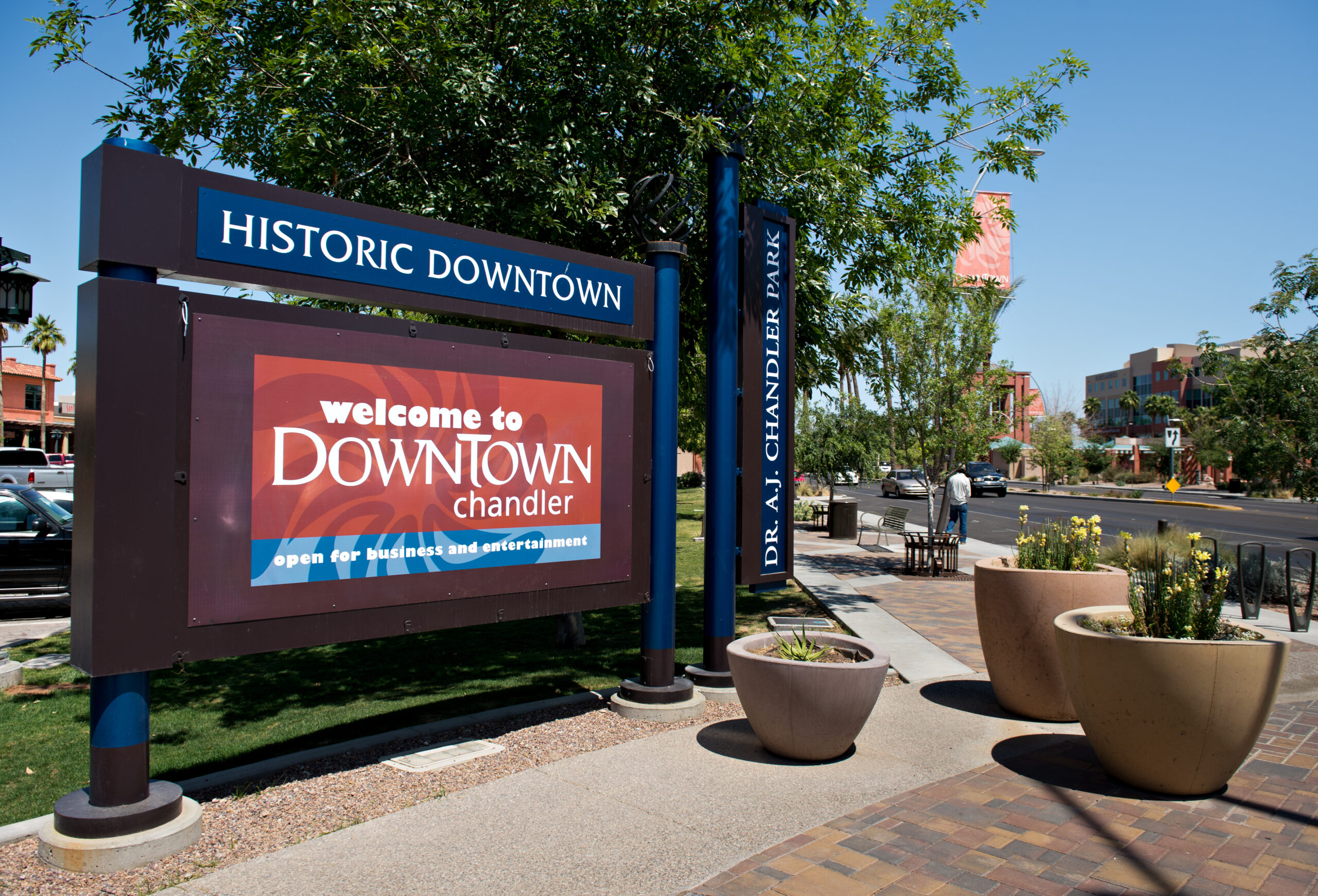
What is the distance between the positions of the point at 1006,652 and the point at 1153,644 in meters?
1.76

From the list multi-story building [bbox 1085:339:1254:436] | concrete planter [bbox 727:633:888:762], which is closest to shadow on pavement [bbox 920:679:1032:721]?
concrete planter [bbox 727:633:888:762]

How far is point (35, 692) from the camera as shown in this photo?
293 inches

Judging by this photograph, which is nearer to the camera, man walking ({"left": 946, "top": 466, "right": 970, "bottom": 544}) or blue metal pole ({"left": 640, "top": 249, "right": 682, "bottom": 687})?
blue metal pole ({"left": 640, "top": 249, "right": 682, "bottom": 687})

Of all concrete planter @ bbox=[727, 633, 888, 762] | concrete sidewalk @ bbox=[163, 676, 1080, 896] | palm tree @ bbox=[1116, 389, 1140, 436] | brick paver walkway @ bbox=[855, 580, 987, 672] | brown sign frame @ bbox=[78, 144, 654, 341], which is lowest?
brick paver walkway @ bbox=[855, 580, 987, 672]

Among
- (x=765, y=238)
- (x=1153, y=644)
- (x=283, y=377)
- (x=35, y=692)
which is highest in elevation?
(x=765, y=238)

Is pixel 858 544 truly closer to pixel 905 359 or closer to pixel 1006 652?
pixel 905 359

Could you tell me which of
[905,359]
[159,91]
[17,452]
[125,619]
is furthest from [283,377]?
[17,452]

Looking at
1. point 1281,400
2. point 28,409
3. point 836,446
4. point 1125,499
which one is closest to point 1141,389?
point 1125,499

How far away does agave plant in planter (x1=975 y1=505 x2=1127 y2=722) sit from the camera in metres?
5.93

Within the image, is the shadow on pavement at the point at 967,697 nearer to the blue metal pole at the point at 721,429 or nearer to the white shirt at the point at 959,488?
the blue metal pole at the point at 721,429

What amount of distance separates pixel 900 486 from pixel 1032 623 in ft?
137

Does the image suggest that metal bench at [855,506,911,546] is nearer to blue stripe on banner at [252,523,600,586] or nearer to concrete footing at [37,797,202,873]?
blue stripe on banner at [252,523,600,586]

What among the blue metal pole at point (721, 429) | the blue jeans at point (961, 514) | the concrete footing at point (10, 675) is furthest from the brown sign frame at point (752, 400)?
the blue jeans at point (961, 514)

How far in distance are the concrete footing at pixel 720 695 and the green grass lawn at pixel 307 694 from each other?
100 cm
